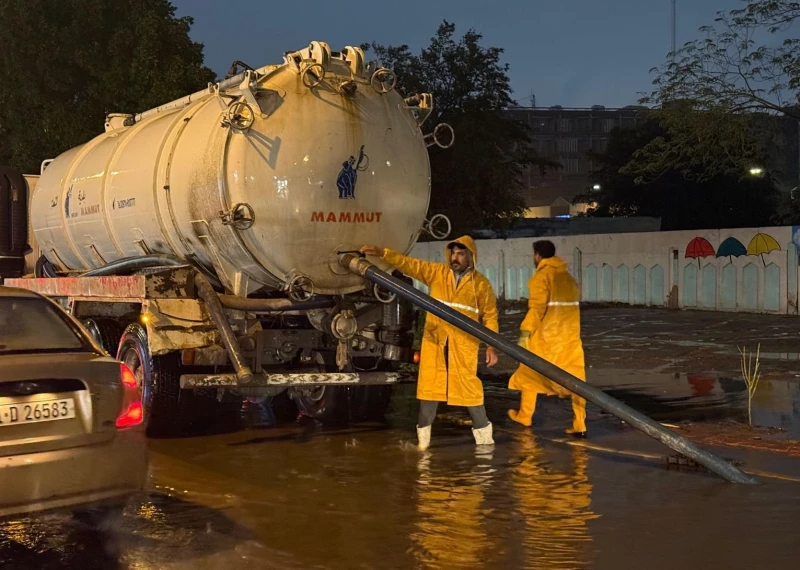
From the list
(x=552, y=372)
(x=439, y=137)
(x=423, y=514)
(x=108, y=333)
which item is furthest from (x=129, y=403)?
(x=439, y=137)

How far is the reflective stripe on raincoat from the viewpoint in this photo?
8.95 meters

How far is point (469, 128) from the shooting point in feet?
100

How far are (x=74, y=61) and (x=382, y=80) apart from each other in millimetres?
15151

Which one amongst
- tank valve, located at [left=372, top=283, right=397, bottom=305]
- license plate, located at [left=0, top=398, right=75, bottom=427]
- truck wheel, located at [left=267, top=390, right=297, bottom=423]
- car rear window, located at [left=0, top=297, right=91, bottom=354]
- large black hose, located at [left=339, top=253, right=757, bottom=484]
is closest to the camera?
license plate, located at [left=0, top=398, right=75, bottom=427]

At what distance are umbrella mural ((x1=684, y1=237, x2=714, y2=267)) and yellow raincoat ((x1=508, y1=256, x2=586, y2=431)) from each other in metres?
11.1

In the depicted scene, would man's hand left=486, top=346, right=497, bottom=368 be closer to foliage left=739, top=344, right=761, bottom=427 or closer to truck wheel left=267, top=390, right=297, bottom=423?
foliage left=739, top=344, right=761, bottom=427

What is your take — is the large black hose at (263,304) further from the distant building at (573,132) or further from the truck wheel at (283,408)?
the distant building at (573,132)

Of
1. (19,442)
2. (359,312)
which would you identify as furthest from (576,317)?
(19,442)

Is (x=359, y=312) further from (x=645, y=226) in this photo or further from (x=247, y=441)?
(x=645, y=226)

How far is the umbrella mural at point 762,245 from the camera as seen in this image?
1788cm

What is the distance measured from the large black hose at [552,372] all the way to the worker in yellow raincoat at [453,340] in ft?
0.68

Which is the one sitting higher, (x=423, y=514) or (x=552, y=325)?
(x=552, y=325)

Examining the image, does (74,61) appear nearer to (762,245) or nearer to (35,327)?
(762,245)

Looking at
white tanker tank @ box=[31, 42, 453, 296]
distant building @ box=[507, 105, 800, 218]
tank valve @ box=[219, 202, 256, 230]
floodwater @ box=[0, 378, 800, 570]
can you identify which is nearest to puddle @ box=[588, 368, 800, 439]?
floodwater @ box=[0, 378, 800, 570]
